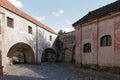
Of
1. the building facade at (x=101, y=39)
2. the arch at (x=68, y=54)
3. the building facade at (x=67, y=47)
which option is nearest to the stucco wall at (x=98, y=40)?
the building facade at (x=101, y=39)

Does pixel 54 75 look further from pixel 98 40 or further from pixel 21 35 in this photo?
pixel 21 35

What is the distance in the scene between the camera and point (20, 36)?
1917 centimetres

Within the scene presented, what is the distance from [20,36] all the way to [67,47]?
11.9 m

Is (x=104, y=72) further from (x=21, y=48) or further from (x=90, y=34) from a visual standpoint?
(x=21, y=48)

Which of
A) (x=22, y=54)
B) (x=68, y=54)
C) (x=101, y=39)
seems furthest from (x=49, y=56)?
(x=101, y=39)

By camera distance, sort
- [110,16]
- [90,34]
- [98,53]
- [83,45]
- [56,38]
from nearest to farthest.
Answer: [110,16] → [98,53] → [90,34] → [83,45] → [56,38]

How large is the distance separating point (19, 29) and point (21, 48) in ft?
16.4

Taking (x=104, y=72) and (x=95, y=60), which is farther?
(x=95, y=60)

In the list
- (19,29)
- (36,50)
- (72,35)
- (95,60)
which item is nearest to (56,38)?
(72,35)

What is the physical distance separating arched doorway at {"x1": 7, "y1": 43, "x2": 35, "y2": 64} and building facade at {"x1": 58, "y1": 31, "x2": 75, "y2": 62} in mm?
8052

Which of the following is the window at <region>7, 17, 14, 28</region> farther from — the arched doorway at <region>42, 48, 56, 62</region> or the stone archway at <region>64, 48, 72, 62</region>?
the arched doorway at <region>42, 48, 56, 62</region>

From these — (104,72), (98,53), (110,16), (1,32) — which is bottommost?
(104,72)

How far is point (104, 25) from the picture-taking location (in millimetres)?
16062

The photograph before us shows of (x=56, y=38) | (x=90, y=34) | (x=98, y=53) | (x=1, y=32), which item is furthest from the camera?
(x=56, y=38)
